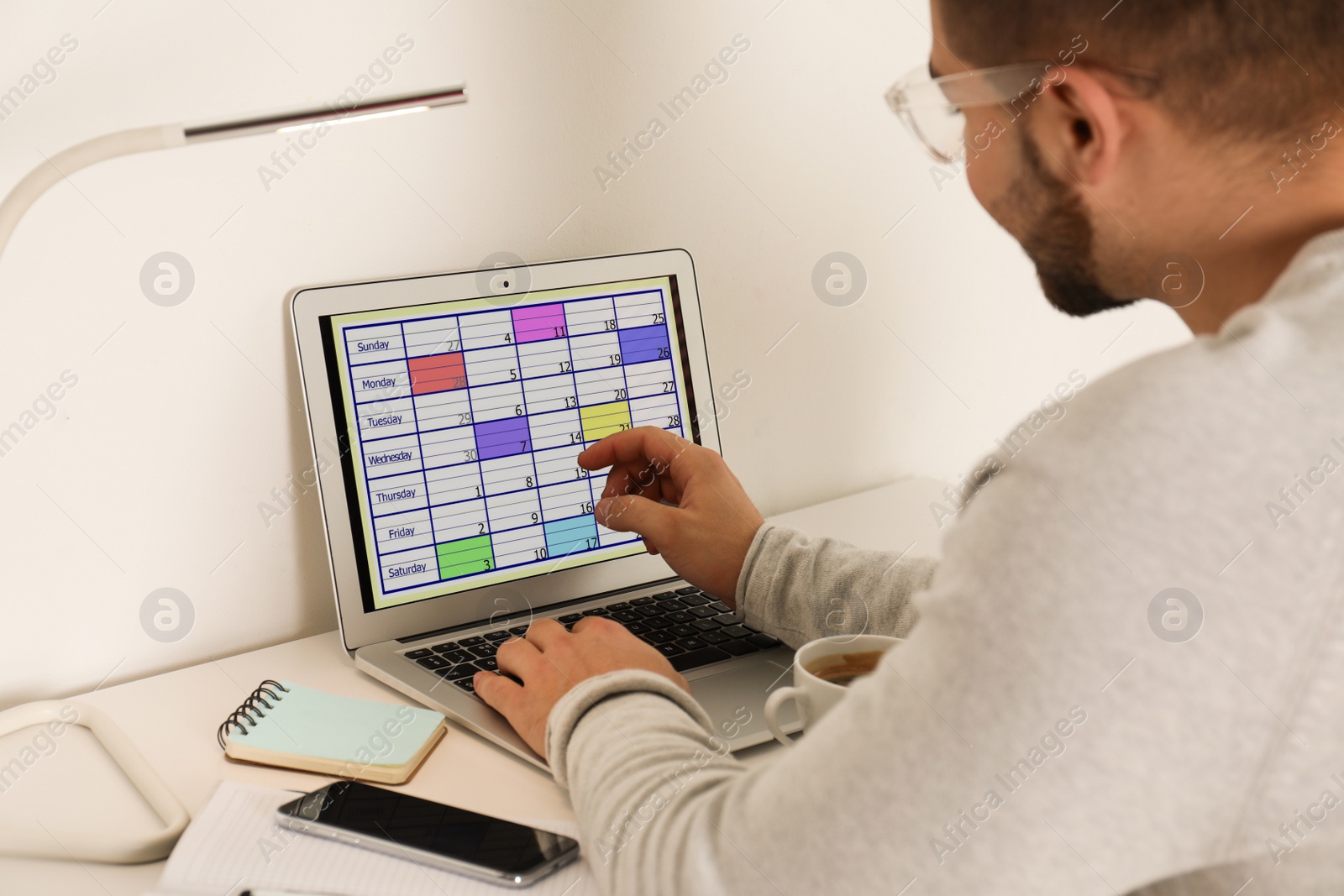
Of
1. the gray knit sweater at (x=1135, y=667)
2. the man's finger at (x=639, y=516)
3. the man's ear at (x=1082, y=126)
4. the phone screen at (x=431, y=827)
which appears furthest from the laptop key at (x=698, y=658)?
the man's ear at (x=1082, y=126)

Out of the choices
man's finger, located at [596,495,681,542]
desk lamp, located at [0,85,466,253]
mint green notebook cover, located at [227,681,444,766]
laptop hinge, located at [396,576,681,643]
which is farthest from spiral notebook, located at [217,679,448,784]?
desk lamp, located at [0,85,466,253]

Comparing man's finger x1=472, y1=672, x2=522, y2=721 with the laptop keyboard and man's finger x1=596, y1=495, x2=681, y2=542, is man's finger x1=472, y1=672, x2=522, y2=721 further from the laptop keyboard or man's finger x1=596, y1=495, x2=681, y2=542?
man's finger x1=596, y1=495, x2=681, y2=542

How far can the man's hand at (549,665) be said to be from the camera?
70 centimetres

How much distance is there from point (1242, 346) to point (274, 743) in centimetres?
64

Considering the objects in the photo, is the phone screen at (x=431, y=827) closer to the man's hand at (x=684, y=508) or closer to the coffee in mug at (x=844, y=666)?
the coffee in mug at (x=844, y=666)

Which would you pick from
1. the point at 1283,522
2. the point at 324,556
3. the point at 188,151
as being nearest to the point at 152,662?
the point at 324,556

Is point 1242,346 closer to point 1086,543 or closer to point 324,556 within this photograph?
point 1086,543

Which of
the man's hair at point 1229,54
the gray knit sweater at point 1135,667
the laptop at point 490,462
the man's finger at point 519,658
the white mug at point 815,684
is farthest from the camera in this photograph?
the laptop at point 490,462

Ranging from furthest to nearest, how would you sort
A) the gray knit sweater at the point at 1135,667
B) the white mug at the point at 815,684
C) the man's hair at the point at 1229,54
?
1. the white mug at the point at 815,684
2. the man's hair at the point at 1229,54
3. the gray knit sweater at the point at 1135,667

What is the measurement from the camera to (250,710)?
734mm

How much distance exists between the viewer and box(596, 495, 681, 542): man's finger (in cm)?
88

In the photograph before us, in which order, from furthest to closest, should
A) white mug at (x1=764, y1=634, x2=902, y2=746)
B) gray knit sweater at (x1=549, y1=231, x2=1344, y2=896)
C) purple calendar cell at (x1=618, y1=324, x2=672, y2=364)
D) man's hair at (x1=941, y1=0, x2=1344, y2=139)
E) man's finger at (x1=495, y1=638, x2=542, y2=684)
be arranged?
purple calendar cell at (x1=618, y1=324, x2=672, y2=364) < man's finger at (x1=495, y1=638, x2=542, y2=684) < white mug at (x1=764, y1=634, x2=902, y2=746) < man's hair at (x1=941, y1=0, x2=1344, y2=139) < gray knit sweater at (x1=549, y1=231, x2=1344, y2=896)

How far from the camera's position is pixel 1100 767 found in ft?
1.36

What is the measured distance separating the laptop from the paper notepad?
0.64 feet
